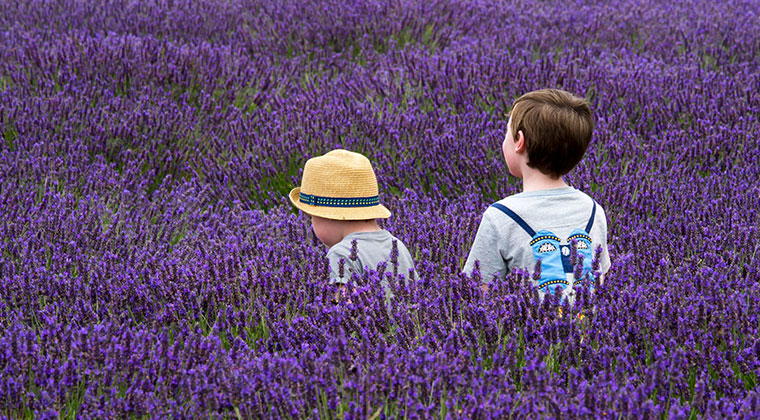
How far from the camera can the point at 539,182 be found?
2.64 meters

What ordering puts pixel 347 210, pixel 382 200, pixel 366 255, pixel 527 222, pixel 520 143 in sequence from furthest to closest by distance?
pixel 382 200 < pixel 347 210 < pixel 366 255 < pixel 520 143 < pixel 527 222

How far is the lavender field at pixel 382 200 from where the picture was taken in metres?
1.90

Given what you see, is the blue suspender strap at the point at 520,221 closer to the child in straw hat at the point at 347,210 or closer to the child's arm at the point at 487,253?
the child's arm at the point at 487,253

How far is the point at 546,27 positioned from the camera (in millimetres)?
6719

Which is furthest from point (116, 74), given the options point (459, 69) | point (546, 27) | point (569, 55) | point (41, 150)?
point (546, 27)

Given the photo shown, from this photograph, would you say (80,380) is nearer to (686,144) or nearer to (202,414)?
(202,414)

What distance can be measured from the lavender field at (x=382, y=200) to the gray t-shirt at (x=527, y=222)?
0.21 metres

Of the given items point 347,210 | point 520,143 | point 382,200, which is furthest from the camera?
point 382,200

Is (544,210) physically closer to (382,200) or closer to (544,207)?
(544,207)

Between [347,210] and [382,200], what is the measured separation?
105 centimetres

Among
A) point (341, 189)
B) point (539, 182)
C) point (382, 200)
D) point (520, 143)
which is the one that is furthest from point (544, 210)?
point (382, 200)

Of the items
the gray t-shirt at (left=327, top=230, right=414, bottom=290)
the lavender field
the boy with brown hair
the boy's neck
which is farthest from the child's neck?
the boy's neck

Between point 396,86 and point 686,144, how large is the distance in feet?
5.74

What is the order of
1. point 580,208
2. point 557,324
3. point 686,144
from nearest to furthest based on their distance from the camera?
point 557,324 < point 580,208 < point 686,144
